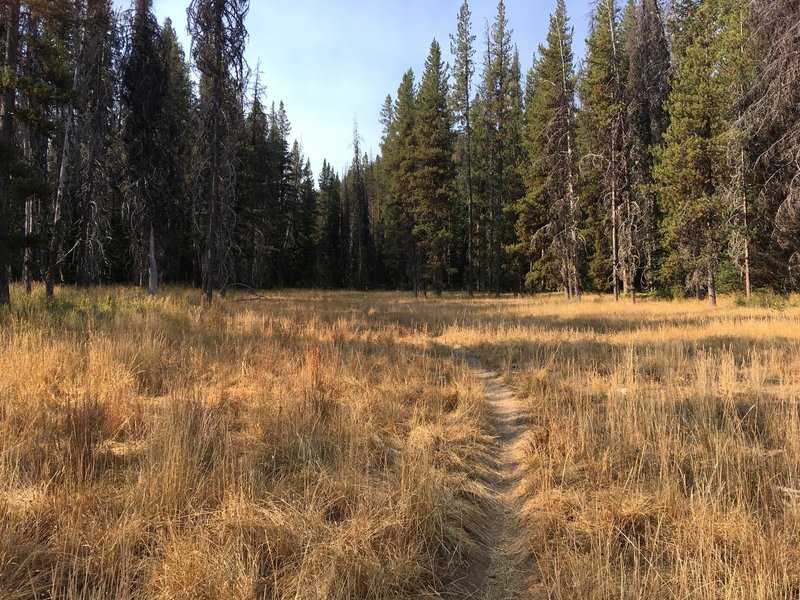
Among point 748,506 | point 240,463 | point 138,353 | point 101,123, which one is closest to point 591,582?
point 748,506

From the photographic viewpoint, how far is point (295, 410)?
446cm

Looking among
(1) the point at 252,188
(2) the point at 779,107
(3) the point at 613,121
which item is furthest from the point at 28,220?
(3) the point at 613,121

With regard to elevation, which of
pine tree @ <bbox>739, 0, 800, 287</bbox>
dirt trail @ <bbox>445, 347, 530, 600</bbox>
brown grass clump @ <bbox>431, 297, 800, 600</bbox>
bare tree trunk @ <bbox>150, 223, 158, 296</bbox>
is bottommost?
dirt trail @ <bbox>445, 347, 530, 600</bbox>

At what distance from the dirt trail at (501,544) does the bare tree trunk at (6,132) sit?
9.53 m

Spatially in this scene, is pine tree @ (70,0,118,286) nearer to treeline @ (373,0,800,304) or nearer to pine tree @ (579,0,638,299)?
treeline @ (373,0,800,304)

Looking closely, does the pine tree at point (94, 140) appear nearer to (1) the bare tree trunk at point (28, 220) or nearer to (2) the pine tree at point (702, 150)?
(1) the bare tree trunk at point (28, 220)

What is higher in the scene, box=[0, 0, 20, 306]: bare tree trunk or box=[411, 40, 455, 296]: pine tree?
box=[411, 40, 455, 296]: pine tree

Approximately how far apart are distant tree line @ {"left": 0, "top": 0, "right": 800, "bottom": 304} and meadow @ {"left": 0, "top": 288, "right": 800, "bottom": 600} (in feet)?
23.2

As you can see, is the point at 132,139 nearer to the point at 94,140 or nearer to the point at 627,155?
the point at 94,140

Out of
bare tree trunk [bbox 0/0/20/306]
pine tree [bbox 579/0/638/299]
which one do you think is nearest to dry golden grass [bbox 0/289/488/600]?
bare tree trunk [bbox 0/0/20/306]

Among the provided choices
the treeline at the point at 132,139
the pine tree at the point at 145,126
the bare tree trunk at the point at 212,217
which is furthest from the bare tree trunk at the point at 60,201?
the bare tree trunk at the point at 212,217

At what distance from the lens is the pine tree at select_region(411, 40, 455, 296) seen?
32281mm

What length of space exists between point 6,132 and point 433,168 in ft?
86.3

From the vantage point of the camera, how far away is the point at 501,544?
295cm
